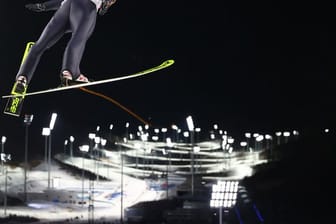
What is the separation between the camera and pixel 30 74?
5.68m

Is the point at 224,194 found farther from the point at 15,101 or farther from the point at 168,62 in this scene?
the point at 15,101

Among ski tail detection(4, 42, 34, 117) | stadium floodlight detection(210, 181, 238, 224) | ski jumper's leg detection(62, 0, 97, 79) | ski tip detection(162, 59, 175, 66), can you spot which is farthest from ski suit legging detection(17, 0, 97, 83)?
stadium floodlight detection(210, 181, 238, 224)

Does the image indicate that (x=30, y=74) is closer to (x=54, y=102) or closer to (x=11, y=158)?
(x=54, y=102)

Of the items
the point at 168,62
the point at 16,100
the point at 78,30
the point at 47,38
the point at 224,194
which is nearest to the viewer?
the point at 78,30

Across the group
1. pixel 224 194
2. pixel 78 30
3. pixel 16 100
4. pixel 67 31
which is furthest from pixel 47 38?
pixel 224 194

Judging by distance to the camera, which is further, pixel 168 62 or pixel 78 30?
pixel 168 62

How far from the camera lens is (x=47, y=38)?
559cm

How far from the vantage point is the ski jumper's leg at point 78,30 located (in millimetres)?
5355

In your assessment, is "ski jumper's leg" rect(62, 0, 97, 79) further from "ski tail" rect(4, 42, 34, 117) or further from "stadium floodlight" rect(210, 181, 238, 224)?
"stadium floodlight" rect(210, 181, 238, 224)

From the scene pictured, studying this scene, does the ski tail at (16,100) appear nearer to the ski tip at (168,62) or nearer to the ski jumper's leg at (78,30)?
the ski jumper's leg at (78,30)

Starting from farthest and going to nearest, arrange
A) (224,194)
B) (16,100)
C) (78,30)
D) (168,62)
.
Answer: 1. (168,62)
2. (224,194)
3. (16,100)
4. (78,30)

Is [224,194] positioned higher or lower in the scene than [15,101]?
lower

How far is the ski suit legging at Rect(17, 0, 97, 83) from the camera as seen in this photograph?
5.38 metres

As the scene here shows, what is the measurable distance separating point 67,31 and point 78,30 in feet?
0.49
